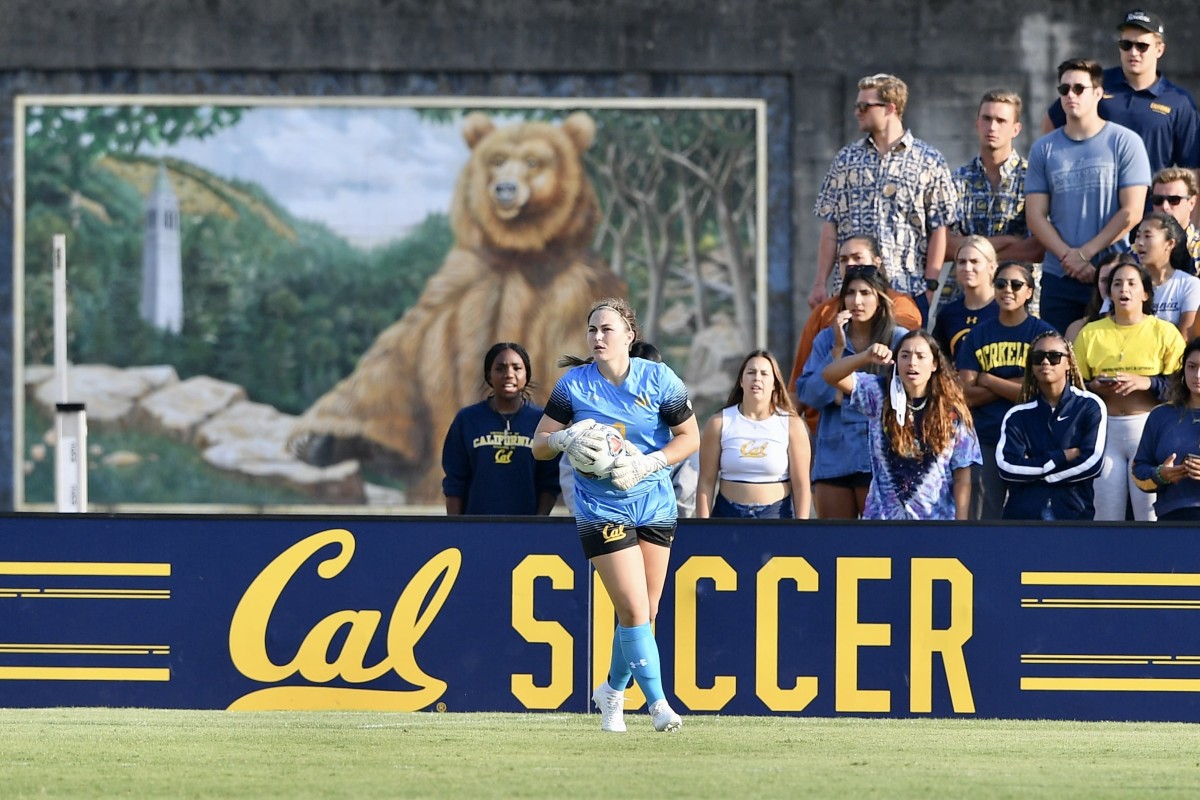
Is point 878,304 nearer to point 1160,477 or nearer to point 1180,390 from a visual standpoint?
point 1180,390

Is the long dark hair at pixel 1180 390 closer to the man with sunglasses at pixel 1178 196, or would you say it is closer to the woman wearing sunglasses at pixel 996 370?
the woman wearing sunglasses at pixel 996 370

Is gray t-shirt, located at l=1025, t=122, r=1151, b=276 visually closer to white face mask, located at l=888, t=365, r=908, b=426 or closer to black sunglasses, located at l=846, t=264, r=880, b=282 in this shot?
black sunglasses, located at l=846, t=264, r=880, b=282

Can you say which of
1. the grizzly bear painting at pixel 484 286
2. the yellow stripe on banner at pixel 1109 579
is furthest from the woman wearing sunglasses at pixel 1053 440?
the grizzly bear painting at pixel 484 286

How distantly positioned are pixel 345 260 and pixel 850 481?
7.03 m

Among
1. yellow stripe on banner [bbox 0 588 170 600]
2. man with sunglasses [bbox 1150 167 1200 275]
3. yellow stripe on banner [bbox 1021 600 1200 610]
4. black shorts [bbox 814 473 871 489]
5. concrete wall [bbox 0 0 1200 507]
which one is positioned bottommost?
yellow stripe on banner [bbox 0 588 170 600]

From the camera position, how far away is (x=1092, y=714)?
9.16m

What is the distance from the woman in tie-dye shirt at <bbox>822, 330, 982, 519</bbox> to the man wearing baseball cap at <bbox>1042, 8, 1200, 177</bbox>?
2799 millimetres

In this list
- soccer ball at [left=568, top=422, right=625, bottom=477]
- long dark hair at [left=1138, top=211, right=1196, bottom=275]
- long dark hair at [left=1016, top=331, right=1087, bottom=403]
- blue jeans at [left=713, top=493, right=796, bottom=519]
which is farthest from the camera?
long dark hair at [left=1138, top=211, right=1196, bottom=275]

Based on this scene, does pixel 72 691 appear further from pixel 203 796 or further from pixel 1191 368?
pixel 1191 368

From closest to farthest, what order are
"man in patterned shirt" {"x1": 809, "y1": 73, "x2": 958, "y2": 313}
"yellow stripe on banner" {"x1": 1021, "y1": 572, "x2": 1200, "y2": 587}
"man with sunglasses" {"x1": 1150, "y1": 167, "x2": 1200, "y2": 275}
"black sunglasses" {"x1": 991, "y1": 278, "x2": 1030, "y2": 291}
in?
"yellow stripe on banner" {"x1": 1021, "y1": 572, "x2": 1200, "y2": 587} < "black sunglasses" {"x1": 991, "y1": 278, "x2": 1030, "y2": 291} < "man with sunglasses" {"x1": 1150, "y1": 167, "x2": 1200, "y2": 275} < "man in patterned shirt" {"x1": 809, "y1": 73, "x2": 958, "y2": 313}

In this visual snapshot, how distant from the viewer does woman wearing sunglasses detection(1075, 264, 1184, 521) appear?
9.85 m

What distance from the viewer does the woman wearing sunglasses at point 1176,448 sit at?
9.34 meters

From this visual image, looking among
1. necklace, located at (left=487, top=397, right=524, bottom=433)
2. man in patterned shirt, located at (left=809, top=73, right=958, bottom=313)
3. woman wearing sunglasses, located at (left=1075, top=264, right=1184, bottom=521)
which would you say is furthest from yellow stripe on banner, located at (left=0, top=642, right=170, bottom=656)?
woman wearing sunglasses, located at (left=1075, top=264, right=1184, bottom=521)

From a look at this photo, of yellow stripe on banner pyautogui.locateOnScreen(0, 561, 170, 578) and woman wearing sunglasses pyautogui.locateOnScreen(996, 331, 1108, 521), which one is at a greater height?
woman wearing sunglasses pyautogui.locateOnScreen(996, 331, 1108, 521)
